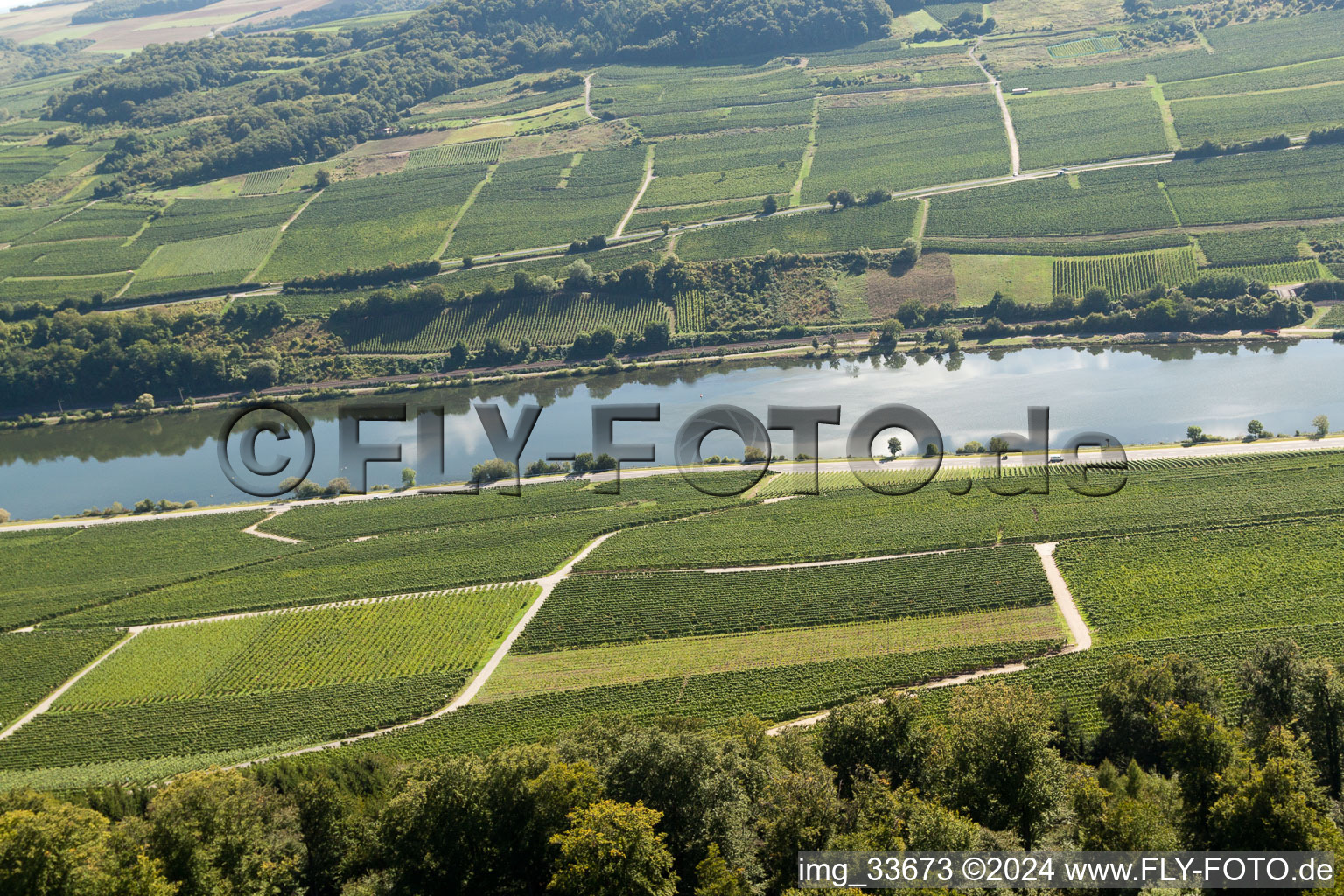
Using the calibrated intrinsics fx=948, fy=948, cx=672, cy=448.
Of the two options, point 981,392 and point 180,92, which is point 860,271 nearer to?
point 981,392

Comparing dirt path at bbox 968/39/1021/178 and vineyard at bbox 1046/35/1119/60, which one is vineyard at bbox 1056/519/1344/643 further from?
vineyard at bbox 1046/35/1119/60

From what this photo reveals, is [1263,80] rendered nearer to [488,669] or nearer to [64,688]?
[488,669]

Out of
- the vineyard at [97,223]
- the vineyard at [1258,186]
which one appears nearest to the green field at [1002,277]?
the vineyard at [1258,186]

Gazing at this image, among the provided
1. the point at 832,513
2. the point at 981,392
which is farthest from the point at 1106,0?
the point at 832,513

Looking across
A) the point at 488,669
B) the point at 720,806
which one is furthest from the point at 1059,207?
the point at 720,806

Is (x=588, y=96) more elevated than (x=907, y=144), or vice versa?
(x=588, y=96)
